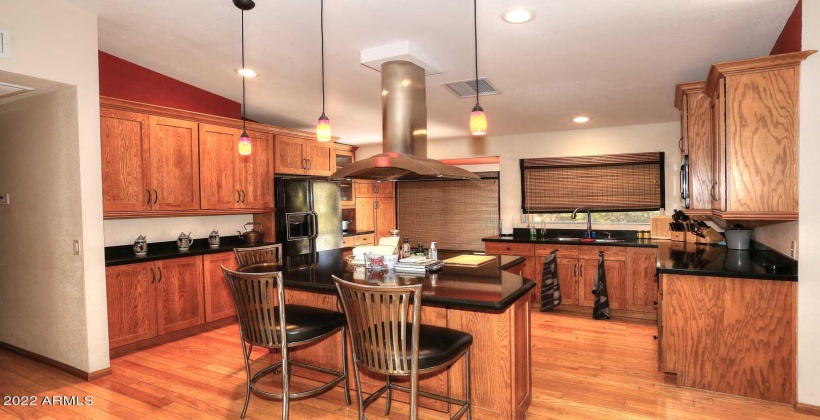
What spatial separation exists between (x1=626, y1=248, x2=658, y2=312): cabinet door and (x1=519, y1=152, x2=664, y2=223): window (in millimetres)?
836

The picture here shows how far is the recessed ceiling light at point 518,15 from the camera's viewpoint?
2.69m

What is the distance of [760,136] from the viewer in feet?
8.95

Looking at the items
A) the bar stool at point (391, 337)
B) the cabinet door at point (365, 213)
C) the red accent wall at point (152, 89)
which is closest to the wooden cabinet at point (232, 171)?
the red accent wall at point (152, 89)

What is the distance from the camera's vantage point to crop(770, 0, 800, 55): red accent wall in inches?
101

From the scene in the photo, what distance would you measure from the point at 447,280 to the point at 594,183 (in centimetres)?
366

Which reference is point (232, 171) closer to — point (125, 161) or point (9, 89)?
point (125, 161)

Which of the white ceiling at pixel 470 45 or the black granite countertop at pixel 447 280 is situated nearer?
the black granite countertop at pixel 447 280

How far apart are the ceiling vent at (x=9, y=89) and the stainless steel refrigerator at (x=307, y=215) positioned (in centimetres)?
246

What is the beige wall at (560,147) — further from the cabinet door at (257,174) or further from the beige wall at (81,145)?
the beige wall at (81,145)

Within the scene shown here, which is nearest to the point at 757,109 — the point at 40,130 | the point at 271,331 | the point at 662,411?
the point at 662,411

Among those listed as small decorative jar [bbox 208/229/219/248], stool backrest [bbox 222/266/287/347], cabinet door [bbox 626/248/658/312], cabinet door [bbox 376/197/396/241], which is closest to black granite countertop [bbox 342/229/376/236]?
cabinet door [bbox 376/197/396/241]

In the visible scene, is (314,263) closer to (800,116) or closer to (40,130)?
(40,130)

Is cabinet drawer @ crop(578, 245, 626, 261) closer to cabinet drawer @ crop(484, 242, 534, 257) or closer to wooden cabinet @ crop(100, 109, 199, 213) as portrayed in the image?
cabinet drawer @ crop(484, 242, 534, 257)

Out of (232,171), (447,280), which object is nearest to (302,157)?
(232,171)
